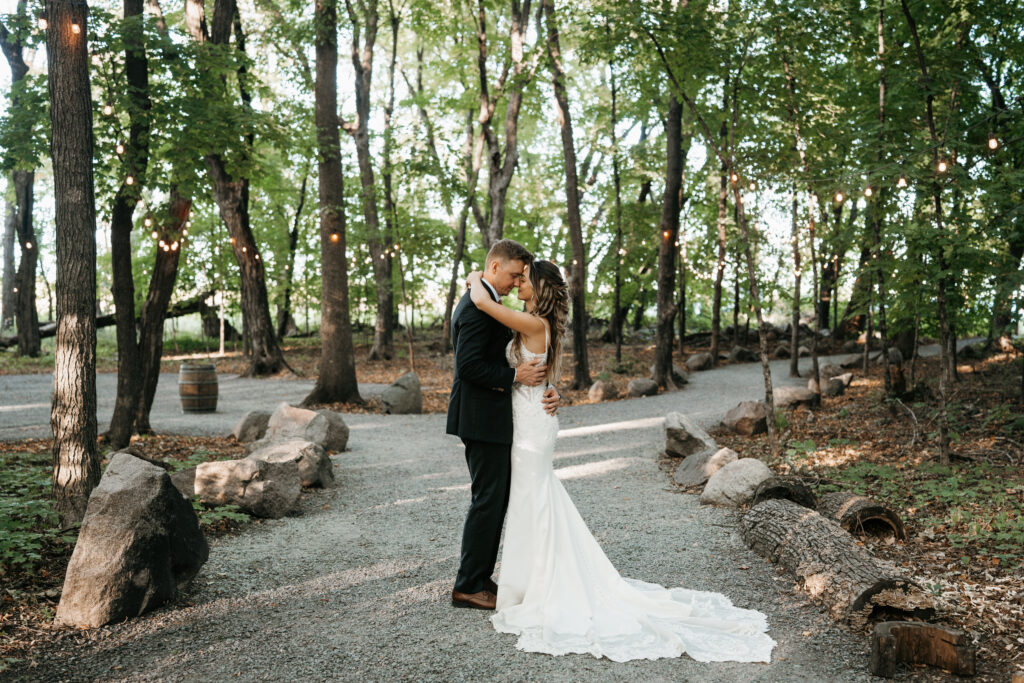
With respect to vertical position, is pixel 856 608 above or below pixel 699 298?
below

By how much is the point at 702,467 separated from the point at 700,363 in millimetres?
13563

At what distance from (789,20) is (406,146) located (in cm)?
1249

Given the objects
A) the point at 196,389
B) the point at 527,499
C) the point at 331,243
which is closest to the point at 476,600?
the point at 527,499

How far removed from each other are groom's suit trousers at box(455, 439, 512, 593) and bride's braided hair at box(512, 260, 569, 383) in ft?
1.98

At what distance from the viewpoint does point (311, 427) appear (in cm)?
955

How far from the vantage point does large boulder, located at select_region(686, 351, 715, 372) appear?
2088 centimetres

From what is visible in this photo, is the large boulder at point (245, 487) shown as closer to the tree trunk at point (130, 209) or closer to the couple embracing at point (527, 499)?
the couple embracing at point (527, 499)

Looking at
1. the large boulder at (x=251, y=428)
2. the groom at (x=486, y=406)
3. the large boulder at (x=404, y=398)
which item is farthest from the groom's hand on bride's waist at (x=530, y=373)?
the large boulder at (x=404, y=398)

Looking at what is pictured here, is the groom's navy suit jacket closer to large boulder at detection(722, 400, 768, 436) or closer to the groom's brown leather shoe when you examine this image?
the groom's brown leather shoe

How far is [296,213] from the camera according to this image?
1123 inches

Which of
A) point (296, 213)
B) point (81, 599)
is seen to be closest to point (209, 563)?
point (81, 599)

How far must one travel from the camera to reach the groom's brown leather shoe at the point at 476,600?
4355 mm

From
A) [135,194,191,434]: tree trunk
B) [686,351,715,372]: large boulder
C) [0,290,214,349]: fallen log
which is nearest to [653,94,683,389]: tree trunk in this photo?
[686,351,715,372]: large boulder

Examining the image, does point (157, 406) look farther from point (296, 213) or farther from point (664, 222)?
point (296, 213)
